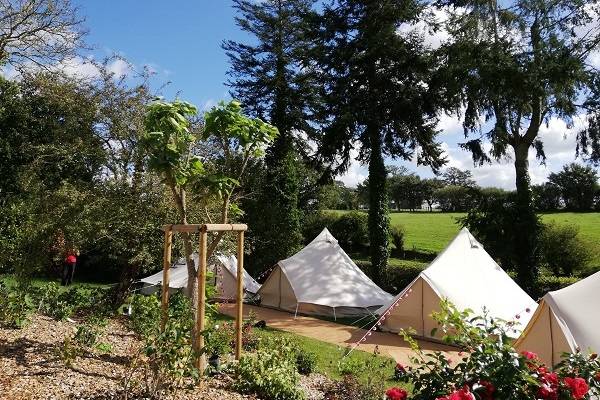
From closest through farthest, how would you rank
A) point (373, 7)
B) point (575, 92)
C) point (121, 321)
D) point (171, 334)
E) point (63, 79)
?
point (171, 334), point (121, 321), point (63, 79), point (575, 92), point (373, 7)

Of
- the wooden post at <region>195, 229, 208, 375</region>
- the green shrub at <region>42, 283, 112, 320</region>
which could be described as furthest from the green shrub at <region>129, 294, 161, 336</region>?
the green shrub at <region>42, 283, 112, 320</region>

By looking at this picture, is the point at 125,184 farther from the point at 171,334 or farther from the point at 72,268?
the point at 72,268

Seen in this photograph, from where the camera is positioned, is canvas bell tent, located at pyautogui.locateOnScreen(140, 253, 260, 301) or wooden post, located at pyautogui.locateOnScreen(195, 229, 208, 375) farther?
canvas bell tent, located at pyautogui.locateOnScreen(140, 253, 260, 301)

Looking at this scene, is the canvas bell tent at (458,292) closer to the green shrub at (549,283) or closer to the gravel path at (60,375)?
the green shrub at (549,283)

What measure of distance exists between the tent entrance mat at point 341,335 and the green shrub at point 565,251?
24.7 ft

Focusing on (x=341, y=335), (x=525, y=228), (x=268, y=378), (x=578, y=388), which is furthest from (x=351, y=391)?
(x=525, y=228)

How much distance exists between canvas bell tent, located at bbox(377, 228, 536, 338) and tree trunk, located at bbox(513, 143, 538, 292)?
11.7 feet

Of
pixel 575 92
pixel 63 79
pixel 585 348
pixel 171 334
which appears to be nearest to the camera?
pixel 171 334

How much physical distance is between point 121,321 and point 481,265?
750 centimetres

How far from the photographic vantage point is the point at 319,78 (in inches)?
681

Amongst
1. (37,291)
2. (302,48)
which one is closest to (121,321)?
(37,291)

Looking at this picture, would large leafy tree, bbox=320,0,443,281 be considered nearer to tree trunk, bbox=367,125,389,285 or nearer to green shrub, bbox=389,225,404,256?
tree trunk, bbox=367,125,389,285

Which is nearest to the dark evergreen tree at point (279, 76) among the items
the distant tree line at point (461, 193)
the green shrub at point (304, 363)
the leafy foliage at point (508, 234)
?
the distant tree line at point (461, 193)

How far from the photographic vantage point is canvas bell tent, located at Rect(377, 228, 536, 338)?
970 cm
